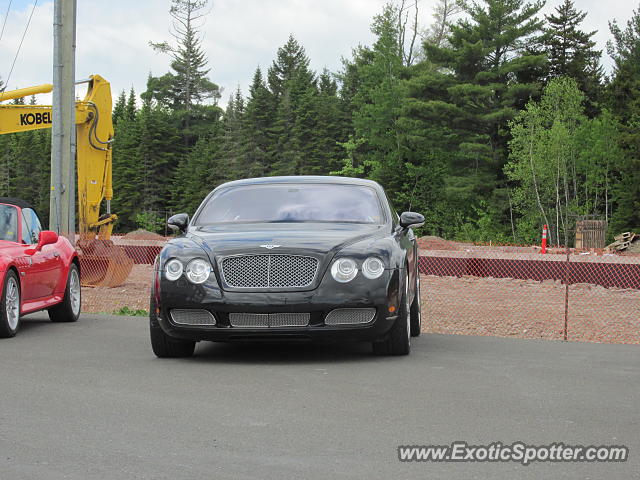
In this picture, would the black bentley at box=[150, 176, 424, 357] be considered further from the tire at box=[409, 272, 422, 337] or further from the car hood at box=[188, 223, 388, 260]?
the tire at box=[409, 272, 422, 337]

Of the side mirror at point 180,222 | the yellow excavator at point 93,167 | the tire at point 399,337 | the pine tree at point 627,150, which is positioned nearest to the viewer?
the tire at point 399,337

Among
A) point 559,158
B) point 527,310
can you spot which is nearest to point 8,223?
point 527,310

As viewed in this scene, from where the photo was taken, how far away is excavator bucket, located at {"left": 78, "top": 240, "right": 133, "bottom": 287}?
21.6 m

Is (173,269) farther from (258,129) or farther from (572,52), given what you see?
(258,129)

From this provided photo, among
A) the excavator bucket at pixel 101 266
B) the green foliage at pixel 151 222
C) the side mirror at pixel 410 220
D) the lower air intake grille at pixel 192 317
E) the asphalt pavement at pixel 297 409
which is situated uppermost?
the side mirror at pixel 410 220

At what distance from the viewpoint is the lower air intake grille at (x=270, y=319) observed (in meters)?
8.24

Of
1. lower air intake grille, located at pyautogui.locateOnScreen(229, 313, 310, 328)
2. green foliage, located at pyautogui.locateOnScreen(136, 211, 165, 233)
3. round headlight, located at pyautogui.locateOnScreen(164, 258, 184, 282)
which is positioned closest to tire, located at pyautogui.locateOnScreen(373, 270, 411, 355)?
lower air intake grille, located at pyautogui.locateOnScreen(229, 313, 310, 328)

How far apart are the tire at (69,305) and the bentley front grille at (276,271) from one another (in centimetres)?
484

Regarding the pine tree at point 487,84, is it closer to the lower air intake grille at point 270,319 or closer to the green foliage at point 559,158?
the green foliage at point 559,158

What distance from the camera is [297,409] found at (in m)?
6.37

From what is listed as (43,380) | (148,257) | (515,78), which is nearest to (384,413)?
(43,380)

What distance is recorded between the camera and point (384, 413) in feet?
20.5

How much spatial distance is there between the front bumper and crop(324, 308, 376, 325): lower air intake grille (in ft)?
0.10

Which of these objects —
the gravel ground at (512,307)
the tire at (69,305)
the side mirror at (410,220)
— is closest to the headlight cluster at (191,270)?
the side mirror at (410,220)
